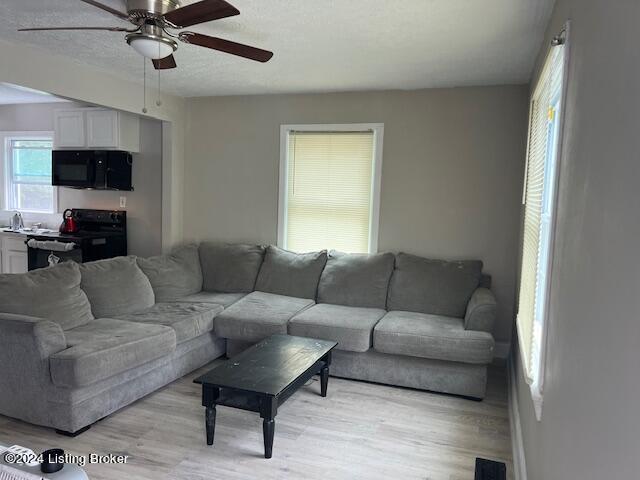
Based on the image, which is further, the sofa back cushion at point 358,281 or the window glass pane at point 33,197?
the window glass pane at point 33,197

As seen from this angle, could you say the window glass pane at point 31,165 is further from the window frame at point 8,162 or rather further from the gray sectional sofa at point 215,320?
the gray sectional sofa at point 215,320

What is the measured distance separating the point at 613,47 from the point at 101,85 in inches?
160

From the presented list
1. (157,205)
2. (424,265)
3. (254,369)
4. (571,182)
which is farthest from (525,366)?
(157,205)

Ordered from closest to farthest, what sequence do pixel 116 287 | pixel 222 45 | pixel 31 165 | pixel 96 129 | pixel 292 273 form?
pixel 222 45 → pixel 116 287 → pixel 292 273 → pixel 96 129 → pixel 31 165

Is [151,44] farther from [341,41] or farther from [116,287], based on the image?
[116,287]

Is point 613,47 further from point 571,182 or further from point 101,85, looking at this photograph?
point 101,85

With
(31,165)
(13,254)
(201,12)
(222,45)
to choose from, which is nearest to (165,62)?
(222,45)

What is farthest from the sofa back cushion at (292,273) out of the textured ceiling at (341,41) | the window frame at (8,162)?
the window frame at (8,162)

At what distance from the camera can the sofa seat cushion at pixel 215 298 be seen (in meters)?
4.32

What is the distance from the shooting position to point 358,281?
4.39 metres

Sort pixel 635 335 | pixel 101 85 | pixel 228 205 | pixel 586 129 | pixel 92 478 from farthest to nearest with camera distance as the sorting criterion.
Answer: pixel 228 205 → pixel 101 85 → pixel 92 478 → pixel 586 129 → pixel 635 335

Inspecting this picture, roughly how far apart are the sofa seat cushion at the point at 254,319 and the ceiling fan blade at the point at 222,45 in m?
2.02

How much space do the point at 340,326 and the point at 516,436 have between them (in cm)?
141

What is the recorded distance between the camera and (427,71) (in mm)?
3820
